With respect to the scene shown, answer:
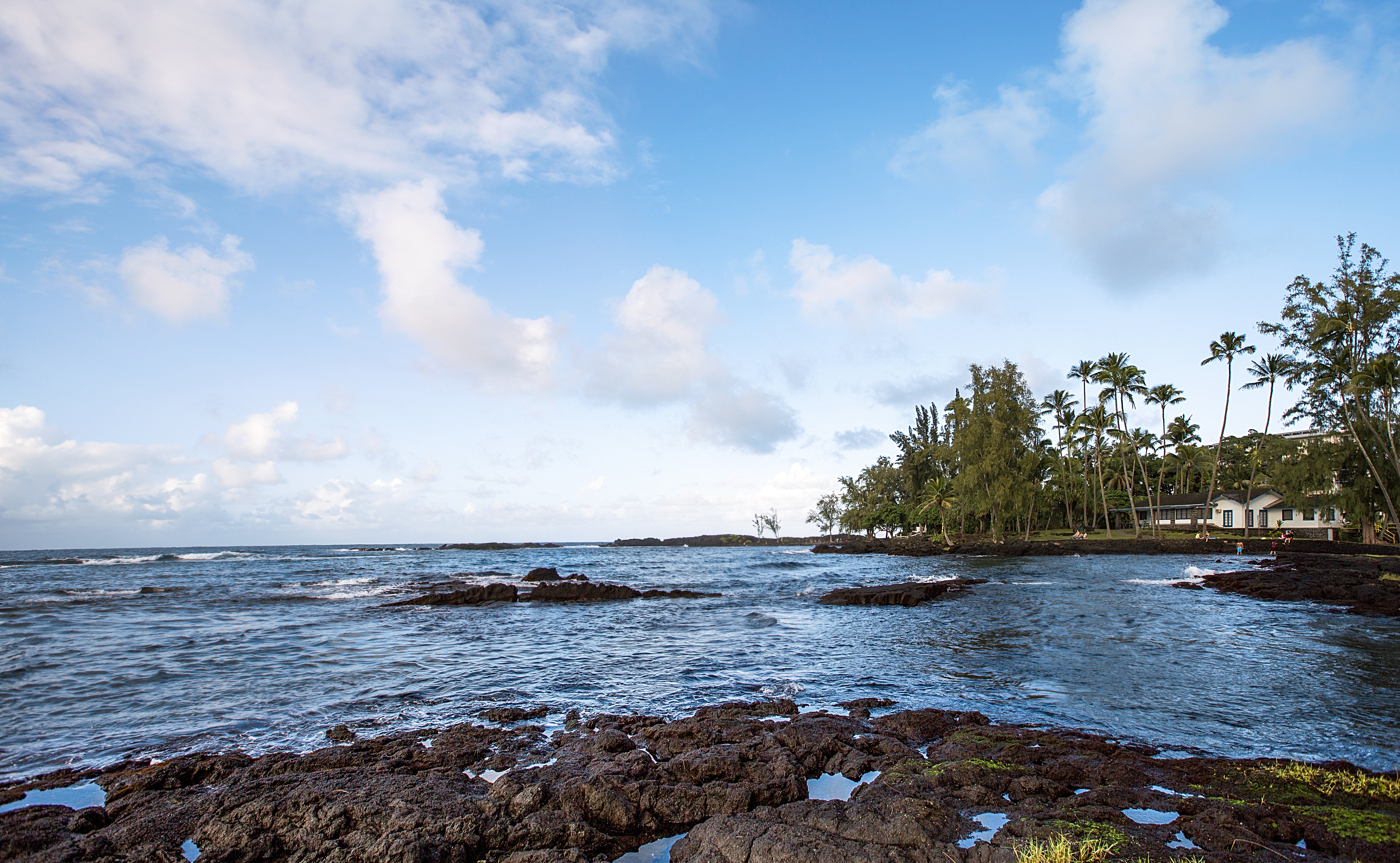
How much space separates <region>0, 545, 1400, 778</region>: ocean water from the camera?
10.1 meters

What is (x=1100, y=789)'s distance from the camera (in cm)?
698

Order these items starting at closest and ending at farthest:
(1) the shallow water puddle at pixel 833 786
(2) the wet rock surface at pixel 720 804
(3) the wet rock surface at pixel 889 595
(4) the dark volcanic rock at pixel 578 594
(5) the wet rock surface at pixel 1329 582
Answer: (2) the wet rock surface at pixel 720 804 → (1) the shallow water puddle at pixel 833 786 → (5) the wet rock surface at pixel 1329 582 → (3) the wet rock surface at pixel 889 595 → (4) the dark volcanic rock at pixel 578 594

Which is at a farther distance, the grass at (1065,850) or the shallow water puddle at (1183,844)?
the shallow water puddle at (1183,844)

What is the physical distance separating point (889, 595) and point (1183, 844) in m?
24.0

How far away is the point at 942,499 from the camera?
260ft

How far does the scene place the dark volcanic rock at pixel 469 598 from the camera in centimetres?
3072

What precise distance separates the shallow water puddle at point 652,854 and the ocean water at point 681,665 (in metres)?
5.22

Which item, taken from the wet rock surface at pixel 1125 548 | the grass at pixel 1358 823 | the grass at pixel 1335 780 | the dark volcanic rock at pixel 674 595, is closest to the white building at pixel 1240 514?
the wet rock surface at pixel 1125 548

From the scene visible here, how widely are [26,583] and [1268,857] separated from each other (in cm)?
Result: 5701

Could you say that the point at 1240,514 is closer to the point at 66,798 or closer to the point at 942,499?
the point at 942,499

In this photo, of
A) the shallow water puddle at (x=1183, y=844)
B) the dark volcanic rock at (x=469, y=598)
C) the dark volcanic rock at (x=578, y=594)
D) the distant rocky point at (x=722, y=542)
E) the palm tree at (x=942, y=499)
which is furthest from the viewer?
the distant rocky point at (x=722, y=542)

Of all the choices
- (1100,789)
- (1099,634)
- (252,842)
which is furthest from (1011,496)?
(252,842)

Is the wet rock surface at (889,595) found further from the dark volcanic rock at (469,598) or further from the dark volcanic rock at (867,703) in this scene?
the dark volcanic rock at (867,703)

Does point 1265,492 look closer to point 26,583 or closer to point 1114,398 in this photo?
point 1114,398
